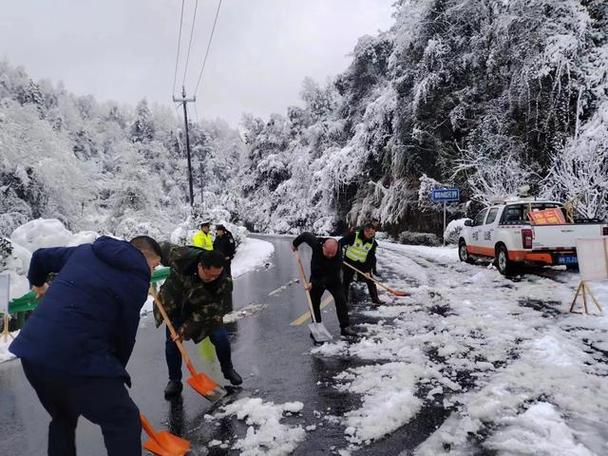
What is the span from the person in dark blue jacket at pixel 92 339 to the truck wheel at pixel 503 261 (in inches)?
424

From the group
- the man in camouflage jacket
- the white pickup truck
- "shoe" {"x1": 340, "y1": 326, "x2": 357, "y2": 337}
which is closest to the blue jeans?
the man in camouflage jacket

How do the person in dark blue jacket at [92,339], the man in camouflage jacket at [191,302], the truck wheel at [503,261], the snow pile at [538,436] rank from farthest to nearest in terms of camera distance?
the truck wheel at [503,261]
the man in camouflage jacket at [191,302]
the snow pile at [538,436]
the person in dark blue jacket at [92,339]

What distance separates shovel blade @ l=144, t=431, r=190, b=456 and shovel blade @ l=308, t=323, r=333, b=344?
3037 millimetres

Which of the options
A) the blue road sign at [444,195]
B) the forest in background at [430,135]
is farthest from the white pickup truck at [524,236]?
Answer: the blue road sign at [444,195]

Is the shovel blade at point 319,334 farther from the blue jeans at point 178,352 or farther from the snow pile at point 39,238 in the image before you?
the snow pile at point 39,238

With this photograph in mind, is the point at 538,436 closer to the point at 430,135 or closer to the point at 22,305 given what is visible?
the point at 22,305

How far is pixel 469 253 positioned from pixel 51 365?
45.9 feet

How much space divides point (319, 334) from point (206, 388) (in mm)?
2242

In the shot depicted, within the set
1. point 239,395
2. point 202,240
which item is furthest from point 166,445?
point 202,240

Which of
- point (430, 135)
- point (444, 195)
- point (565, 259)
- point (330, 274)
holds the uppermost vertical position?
point (430, 135)

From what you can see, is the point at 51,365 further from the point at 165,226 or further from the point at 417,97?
the point at 165,226

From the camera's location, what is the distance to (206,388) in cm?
466

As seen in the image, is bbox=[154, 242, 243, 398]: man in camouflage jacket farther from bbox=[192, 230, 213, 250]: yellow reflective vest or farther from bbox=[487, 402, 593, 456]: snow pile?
bbox=[192, 230, 213, 250]: yellow reflective vest

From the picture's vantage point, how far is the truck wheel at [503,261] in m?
11.9
